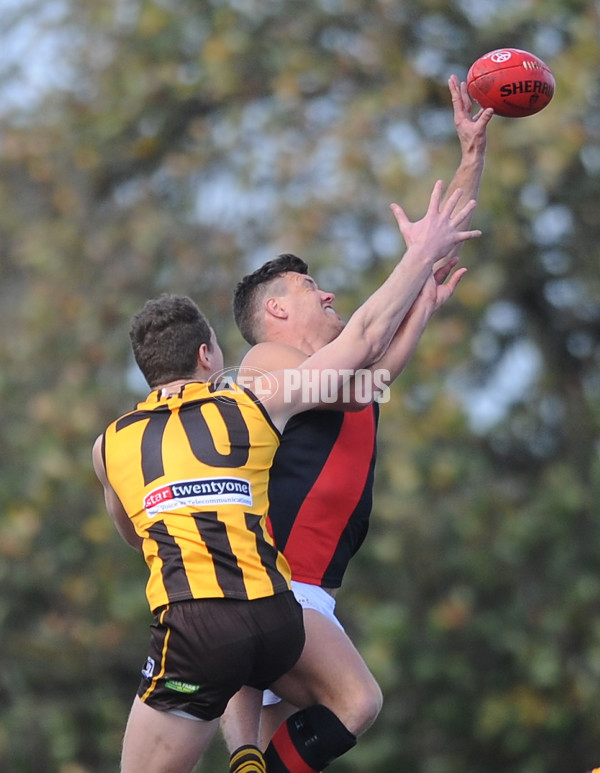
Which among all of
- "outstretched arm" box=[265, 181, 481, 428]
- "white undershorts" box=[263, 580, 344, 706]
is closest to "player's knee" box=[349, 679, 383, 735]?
"white undershorts" box=[263, 580, 344, 706]

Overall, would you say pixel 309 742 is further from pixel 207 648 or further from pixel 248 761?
pixel 207 648

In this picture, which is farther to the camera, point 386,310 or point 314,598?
point 314,598

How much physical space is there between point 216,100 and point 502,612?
5.26 meters

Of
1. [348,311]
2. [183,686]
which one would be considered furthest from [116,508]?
[348,311]

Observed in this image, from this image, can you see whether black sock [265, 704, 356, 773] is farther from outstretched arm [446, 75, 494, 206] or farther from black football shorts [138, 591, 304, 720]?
outstretched arm [446, 75, 494, 206]

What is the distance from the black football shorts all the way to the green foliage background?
19.3 feet

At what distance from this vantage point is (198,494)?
13.2 ft

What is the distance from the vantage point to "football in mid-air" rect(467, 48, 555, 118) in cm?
500

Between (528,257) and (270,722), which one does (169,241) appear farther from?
(270,722)

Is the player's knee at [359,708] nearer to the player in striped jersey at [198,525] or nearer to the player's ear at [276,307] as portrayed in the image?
the player in striped jersey at [198,525]

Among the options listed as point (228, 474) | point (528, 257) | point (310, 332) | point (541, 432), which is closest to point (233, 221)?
point (528, 257)

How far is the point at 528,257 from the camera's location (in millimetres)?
11344

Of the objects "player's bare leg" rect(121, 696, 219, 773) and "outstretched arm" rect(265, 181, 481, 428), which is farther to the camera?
"outstretched arm" rect(265, 181, 481, 428)

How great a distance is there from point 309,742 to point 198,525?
94 centimetres
